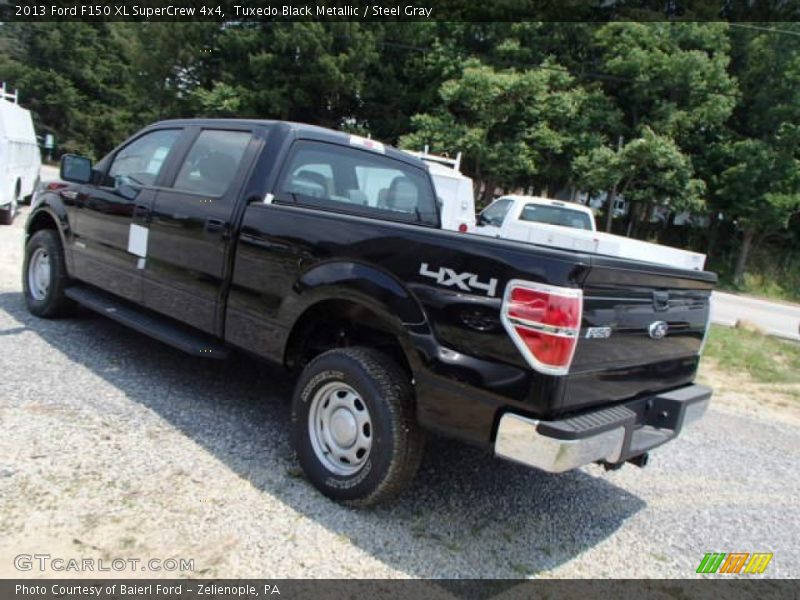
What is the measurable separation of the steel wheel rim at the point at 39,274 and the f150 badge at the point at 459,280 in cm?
413

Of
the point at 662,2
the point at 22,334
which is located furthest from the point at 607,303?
the point at 662,2

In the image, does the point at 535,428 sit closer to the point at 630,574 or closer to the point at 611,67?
the point at 630,574

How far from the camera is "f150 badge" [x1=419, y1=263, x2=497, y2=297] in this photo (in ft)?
8.39

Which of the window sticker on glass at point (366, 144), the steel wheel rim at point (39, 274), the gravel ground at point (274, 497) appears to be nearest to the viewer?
the gravel ground at point (274, 497)

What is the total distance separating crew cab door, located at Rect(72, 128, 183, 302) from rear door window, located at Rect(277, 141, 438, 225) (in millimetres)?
1179

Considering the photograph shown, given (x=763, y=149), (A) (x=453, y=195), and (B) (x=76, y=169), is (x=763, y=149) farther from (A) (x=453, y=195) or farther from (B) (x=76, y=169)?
(B) (x=76, y=169)

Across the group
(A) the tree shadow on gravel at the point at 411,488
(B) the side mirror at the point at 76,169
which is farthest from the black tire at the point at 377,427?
(B) the side mirror at the point at 76,169

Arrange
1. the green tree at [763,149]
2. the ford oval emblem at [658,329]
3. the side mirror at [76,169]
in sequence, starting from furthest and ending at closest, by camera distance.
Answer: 1. the green tree at [763,149]
2. the side mirror at [76,169]
3. the ford oval emblem at [658,329]

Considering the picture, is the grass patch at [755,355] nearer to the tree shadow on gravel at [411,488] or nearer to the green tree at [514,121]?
the tree shadow on gravel at [411,488]

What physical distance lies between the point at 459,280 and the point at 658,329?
109 cm

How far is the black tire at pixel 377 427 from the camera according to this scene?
2852 millimetres

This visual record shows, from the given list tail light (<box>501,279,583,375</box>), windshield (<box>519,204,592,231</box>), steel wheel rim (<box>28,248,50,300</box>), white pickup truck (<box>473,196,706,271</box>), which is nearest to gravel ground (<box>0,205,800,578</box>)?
steel wheel rim (<box>28,248,50,300</box>)

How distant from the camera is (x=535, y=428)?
246 cm
